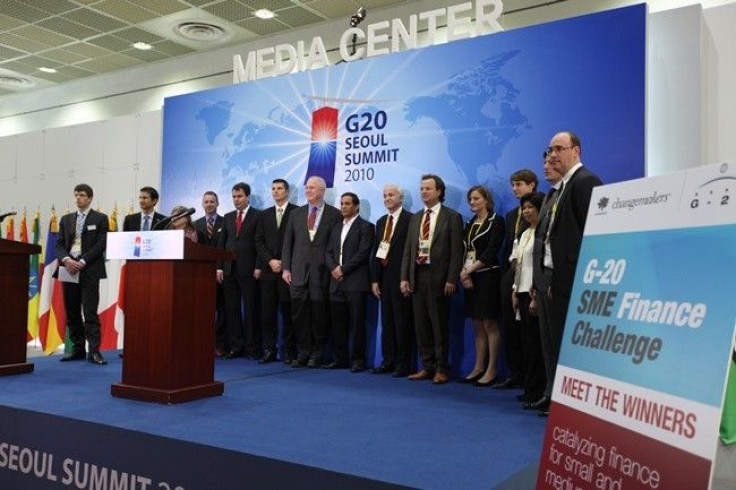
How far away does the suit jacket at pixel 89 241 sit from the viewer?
5.09 metres

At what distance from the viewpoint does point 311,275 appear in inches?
209

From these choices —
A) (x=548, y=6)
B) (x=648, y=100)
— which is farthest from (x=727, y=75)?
(x=548, y=6)

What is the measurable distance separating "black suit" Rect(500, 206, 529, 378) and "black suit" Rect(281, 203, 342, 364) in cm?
153

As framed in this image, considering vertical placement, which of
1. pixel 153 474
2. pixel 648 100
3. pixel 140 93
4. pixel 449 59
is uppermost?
pixel 140 93

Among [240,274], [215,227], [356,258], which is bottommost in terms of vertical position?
[240,274]

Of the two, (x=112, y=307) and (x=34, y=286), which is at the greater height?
(x=34, y=286)

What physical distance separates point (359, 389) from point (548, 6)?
455 centimetres

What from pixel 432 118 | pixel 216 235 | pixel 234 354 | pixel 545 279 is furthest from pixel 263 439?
pixel 216 235

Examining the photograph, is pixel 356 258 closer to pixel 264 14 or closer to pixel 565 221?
pixel 565 221

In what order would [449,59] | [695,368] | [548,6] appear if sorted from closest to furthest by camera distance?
[695,368]
[449,59]
[548,6]

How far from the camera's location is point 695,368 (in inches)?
57.7

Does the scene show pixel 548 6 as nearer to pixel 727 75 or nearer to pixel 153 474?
pixel 727 75

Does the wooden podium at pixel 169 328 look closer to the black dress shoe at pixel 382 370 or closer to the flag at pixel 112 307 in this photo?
the black dress shoe at pixel 382 370

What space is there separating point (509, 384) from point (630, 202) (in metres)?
2.79
